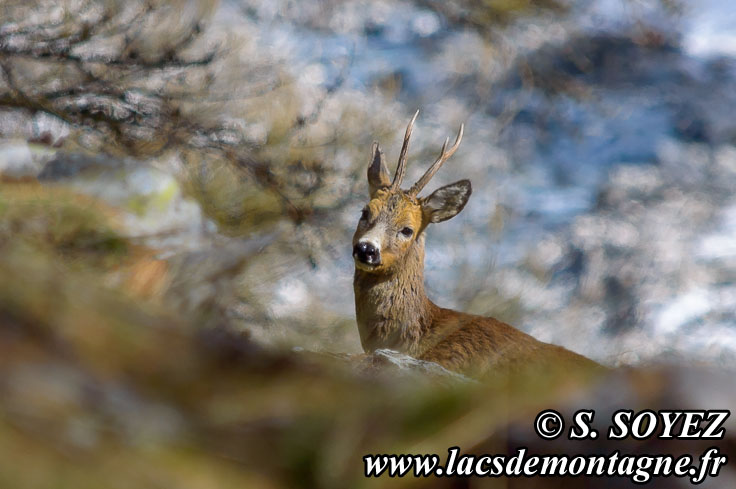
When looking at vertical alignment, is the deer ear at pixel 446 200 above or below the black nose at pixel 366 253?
above

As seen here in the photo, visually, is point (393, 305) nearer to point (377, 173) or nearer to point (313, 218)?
point (377, 173)

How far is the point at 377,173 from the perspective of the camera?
257 cm

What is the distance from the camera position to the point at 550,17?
11.9 ft

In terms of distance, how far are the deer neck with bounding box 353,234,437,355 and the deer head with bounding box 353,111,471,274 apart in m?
Result: 0.05

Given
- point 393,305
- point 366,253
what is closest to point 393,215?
point 366,253

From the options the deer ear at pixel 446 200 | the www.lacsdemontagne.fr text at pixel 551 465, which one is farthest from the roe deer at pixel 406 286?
the www.lacsdemontagne.fr text at pixel 551 465

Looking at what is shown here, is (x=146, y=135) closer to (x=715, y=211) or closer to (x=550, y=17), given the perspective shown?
(x=550, y=17)

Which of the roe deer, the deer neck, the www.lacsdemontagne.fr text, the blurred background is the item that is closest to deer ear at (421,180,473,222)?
the roe deer

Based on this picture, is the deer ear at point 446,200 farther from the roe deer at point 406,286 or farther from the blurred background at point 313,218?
the blurred background at point 313,218

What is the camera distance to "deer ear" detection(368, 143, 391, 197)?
8.45ft

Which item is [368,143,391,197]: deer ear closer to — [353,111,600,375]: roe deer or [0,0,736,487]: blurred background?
[353,111,600,375]: roe deer

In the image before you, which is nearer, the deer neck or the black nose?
the black nose

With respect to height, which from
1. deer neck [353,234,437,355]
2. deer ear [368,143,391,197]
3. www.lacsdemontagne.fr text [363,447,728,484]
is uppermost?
deer ear [368,143,391,197]

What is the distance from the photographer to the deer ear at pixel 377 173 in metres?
2.57
